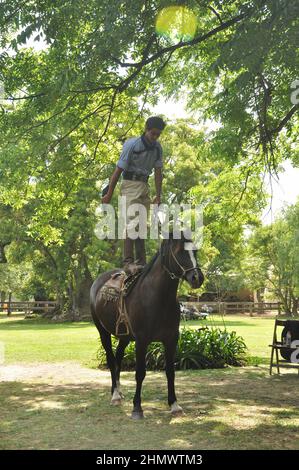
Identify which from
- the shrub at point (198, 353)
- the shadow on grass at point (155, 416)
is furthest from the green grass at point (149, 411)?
the shrub at point (198, 353)

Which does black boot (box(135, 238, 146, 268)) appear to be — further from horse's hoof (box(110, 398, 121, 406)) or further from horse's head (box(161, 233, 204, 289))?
horse's hoof (box(110, 398, 121, 406))

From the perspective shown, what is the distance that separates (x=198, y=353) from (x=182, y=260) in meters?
6.80

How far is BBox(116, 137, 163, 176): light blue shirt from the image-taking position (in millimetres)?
7906

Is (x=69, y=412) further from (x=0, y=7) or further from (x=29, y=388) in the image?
(x=0, y=7)

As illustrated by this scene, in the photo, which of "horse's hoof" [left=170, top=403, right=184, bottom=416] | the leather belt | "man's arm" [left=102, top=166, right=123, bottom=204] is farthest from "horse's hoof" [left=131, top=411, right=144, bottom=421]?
the leather belt

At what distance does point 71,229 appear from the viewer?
34.8 m

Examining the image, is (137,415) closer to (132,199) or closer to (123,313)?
(123,313)

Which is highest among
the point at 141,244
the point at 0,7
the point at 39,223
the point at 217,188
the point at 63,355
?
the point at 0,7

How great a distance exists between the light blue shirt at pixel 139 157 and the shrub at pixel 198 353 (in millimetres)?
6054

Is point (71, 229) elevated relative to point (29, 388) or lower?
elevated

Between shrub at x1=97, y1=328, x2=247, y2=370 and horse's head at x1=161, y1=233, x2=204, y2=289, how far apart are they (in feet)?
20.0

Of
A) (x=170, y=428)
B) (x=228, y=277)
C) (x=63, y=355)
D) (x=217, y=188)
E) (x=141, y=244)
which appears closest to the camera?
(x=170, y=428)
